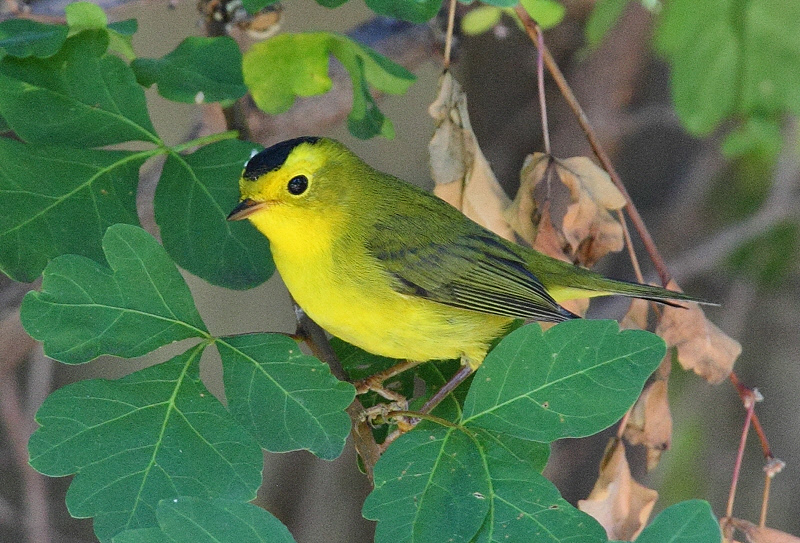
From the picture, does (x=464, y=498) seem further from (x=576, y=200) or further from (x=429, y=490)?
(x=576, y=200)

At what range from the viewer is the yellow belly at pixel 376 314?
69.4 inches

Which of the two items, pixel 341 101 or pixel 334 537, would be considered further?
pixel 334 537

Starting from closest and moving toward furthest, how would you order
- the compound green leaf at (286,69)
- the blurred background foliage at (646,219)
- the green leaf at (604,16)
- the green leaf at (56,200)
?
the green leaf at (56,200), the compound green leaf at (286,69), the green leaf at (604,16), the blurred background foliage at (646,219)

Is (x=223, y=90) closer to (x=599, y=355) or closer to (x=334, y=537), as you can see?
(x=599, y=355)

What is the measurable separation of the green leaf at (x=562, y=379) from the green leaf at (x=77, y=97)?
76cm

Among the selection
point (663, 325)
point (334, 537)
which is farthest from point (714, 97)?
point (334, 537)

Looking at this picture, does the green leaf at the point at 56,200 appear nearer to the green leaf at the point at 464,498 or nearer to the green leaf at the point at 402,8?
the green leaf at the point at 402,8

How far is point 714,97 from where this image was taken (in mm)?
2715

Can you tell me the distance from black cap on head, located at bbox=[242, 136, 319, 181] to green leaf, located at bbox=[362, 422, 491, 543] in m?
0.65

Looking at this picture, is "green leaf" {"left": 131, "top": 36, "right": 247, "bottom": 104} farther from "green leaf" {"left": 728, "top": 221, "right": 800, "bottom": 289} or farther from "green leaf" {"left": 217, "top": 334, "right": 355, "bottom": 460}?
"green leaf" {"left": 728, "top": 221, "right": 800, "bottom": 289}

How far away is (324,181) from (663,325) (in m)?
0.79

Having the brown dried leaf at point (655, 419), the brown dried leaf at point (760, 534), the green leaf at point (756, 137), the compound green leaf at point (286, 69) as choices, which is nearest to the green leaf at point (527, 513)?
the brown dried leaf at point (760, 534)

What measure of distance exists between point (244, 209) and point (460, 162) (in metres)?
0.53

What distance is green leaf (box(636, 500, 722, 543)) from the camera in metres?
1.18
